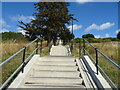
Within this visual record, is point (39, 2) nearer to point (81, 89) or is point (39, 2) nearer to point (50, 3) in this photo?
point (50, 3)

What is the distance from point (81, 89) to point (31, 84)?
4.77 ft

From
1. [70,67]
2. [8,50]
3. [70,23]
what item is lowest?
[70,67]

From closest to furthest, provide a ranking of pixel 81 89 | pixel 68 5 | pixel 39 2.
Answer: pixel 81 89
pixel 39 2
pixel 68 5

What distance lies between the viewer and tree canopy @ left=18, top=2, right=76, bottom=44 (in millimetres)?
20109

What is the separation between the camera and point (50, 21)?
20.5 meters

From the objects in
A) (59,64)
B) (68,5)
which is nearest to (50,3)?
(68,5)

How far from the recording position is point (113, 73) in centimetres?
446

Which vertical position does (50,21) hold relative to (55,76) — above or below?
above

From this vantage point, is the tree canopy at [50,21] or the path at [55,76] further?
the tree canopy at [50,21]

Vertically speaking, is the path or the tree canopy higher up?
the tree canopy

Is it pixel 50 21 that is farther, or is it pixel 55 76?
pixel 50 21

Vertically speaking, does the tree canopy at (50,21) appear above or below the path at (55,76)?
above

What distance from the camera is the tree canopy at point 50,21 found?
2011 centimetres

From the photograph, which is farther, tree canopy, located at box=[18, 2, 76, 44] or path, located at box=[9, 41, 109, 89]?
tree canopy, located at box=[18, 2, 76, 44]
